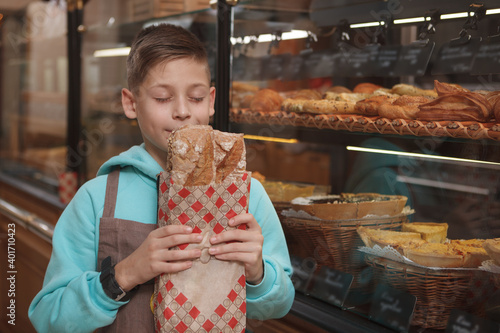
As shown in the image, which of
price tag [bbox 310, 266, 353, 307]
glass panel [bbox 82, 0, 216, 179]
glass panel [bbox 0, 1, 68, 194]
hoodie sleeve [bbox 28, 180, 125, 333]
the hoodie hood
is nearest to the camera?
hoodie sleeve [bbox 28, 180, 125, 333]

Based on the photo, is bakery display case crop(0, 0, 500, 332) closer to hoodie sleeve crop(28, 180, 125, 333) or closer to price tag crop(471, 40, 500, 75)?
price tag crop(471, 40, 500, 75)

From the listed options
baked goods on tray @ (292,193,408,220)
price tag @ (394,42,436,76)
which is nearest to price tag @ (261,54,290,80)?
price tag @ (394,42,436,76)

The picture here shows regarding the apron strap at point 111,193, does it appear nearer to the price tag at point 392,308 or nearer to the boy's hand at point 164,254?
the boy's hand at point 164,254

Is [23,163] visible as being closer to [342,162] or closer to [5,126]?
[5,126]

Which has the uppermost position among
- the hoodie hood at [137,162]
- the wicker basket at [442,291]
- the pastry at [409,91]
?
the pastry at [409,91]

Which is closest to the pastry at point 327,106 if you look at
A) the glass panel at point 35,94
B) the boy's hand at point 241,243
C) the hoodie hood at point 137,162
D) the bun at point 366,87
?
the bun at point 366,87

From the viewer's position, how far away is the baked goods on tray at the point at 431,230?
1.66 metres

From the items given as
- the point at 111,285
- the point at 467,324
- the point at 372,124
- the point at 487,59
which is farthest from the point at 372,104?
the point at 111,285

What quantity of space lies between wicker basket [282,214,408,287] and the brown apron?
842 mm

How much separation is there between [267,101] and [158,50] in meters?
1.04

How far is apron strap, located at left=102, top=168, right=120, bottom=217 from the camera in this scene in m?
1.12

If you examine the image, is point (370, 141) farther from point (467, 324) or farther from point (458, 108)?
point (467, 324)

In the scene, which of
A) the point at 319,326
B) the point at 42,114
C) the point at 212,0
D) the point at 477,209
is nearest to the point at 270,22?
the point at 212,0

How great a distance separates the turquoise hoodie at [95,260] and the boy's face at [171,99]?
0.09 metres
